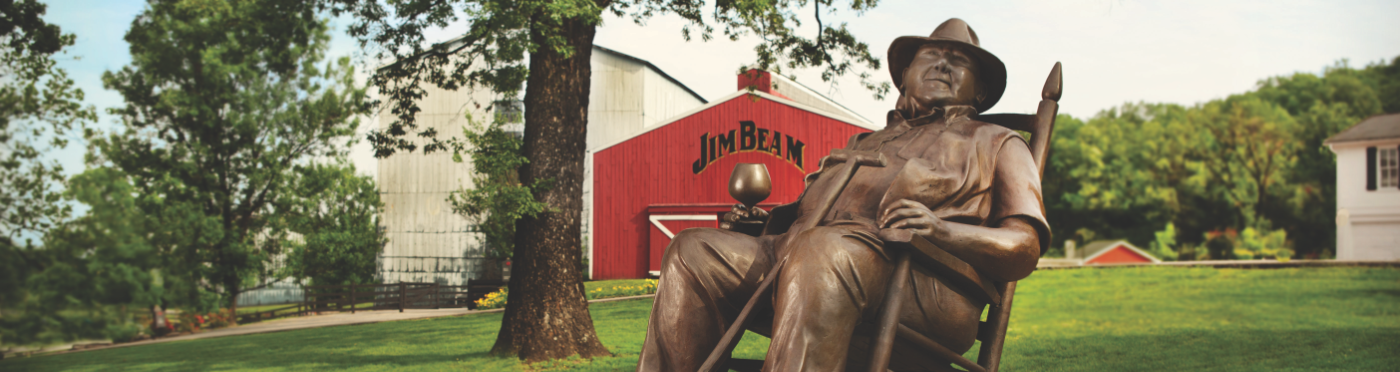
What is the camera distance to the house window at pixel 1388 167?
22750 millimetres

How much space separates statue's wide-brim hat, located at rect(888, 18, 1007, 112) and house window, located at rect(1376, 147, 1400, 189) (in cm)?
2605

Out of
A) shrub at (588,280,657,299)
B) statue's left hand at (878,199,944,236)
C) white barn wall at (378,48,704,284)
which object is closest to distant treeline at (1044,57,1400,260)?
white barn wall at (378,48,704,284)

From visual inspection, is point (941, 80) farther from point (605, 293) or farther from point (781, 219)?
point (605, 293)

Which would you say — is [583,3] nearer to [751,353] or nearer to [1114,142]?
[751,353]

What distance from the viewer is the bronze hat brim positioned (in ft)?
10.8

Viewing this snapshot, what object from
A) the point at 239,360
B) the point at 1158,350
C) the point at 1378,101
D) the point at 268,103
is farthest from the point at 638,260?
the point at 1378,101

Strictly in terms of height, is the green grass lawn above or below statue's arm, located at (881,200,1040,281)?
below

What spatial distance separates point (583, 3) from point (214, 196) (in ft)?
50.6

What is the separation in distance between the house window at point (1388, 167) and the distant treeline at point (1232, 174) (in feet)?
15.6

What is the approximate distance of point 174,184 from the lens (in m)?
17.6

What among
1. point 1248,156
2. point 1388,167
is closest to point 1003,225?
point 1388,167

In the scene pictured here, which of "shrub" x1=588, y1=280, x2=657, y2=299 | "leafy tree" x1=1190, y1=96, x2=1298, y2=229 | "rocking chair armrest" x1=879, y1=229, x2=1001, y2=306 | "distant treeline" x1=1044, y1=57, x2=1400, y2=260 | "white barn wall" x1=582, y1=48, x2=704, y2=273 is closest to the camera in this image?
"rocking chair armrest" x1=879, y1=229, x2=1001, y2=306

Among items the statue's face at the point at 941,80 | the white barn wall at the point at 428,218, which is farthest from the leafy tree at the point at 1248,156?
the statue's face at the point at 941,80

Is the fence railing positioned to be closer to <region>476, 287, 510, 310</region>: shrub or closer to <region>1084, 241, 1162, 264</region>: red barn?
<region>476, 287, 510, 310</region>: shrub
